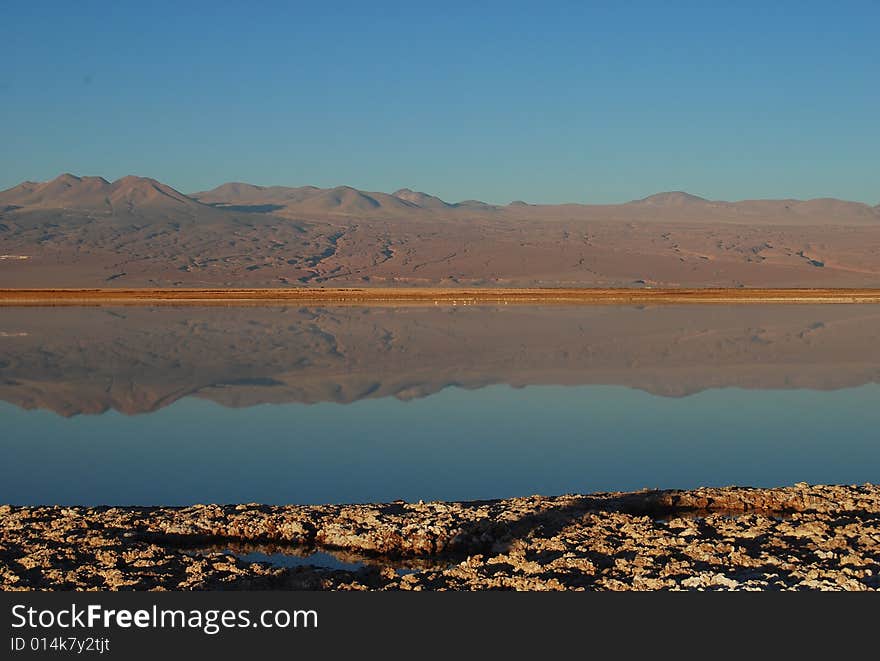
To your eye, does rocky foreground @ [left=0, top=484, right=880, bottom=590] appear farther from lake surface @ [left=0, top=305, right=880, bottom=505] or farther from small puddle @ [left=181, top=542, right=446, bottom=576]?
lake surface @ [left=0, top=305, right=880, bottom=505]

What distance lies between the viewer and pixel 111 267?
76500mm

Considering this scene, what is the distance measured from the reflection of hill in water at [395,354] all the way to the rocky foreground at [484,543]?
6.35m

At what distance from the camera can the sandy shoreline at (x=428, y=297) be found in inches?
1607

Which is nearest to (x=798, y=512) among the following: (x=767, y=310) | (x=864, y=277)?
(x=767, y=310)

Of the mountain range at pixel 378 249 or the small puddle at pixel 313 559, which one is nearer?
the small puddle at pixel 313 559

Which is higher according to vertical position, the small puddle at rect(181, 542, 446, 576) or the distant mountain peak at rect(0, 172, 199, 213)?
the distant mountain peak at rect(0, 172, 199, 213)

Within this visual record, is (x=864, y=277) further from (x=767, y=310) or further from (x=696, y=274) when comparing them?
(x=767, y=310)

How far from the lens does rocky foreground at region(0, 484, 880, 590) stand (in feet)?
21.4

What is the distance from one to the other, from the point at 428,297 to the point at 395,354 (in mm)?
24095

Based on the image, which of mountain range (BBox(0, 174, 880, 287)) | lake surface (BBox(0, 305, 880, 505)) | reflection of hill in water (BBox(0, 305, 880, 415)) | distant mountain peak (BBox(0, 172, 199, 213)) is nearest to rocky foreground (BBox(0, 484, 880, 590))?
lake surface (BBox(0, 305, 880, 505))

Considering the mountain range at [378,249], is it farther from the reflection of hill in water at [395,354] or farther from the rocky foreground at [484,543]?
the rocky foreground at [484,543]

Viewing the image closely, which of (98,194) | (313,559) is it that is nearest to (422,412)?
(313,559)

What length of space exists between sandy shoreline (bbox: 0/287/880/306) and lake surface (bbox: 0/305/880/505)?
14.0 meters

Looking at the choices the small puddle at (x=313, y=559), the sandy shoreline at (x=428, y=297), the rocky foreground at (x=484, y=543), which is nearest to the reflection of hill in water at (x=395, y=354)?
the rocky foreground at (x=484, y=543)
